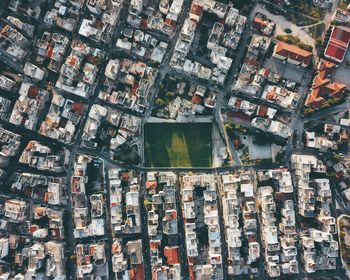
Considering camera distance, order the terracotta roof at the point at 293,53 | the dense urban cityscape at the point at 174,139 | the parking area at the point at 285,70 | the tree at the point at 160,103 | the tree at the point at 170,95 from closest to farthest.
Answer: the terracotta roof at the point at 293,53, the dense urban cityscape at the point at 174,139, the tree at the point at 160,103, the tree at the point at 170,95, the parking area at the point at 285,70

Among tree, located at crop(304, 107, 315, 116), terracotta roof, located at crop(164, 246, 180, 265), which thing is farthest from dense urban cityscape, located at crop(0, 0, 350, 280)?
tree, located at crop(304, 107, 315, 116)

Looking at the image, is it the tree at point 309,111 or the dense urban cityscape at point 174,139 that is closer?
the dense urban cityscape at point 174,139

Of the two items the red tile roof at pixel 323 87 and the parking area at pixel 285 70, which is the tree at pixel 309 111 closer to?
the red tile roof at pixel 323 87

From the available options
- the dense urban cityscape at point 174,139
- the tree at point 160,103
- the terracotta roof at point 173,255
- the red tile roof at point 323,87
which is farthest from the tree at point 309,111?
the terracotta roof at point 173,255

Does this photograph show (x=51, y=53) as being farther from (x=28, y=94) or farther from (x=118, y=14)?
(x=118, y=14)

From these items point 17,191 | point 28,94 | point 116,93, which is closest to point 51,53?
point 28,94

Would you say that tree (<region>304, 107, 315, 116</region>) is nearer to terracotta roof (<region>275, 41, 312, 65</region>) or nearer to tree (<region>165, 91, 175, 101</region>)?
terracotta roof (<region>275, 41, 312, 65</region>)
